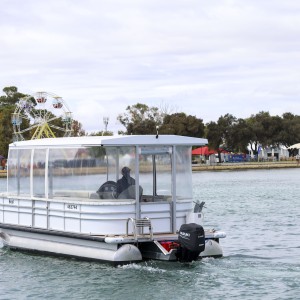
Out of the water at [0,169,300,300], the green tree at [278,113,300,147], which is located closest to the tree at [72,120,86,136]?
the green tree at [278,113,300,147]

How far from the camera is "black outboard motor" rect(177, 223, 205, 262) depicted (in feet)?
71.0

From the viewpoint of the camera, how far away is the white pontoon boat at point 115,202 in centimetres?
2230

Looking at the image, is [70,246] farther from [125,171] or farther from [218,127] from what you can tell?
[218,127]

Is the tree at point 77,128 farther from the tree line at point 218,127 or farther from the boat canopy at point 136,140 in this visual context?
the boat canopy at point 136,140

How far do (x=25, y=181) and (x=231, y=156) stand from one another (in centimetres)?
12401

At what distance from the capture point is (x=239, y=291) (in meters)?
20.0

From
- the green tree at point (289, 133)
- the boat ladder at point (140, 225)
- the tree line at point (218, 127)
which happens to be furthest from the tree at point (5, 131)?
the boat ladder at point (140, 225)

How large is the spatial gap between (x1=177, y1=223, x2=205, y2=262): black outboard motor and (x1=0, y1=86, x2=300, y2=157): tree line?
105 meters

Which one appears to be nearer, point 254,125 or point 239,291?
point 239,291

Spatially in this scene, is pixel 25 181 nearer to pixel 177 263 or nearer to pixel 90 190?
pixel 90 190

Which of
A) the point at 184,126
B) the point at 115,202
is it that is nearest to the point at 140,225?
the point at 115,202

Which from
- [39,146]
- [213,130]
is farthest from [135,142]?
[213,130]

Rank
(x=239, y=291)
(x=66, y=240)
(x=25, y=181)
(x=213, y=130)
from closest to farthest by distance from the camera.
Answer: (x=239, y=291)
(x=66, y=240)
(x=25, y=181)
(x=213, y=130)

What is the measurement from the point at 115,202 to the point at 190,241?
2.20m
